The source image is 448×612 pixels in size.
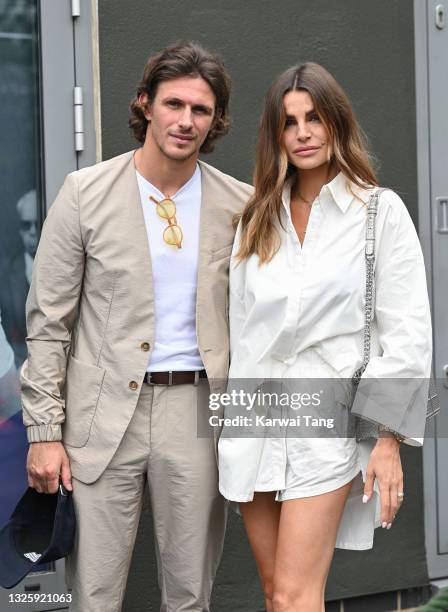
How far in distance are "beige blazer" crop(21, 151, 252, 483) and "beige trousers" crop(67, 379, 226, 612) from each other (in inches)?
2.7

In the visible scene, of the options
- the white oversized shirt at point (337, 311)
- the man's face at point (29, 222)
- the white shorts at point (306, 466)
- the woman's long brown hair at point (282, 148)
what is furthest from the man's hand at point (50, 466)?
the man's face at point (29, 222)

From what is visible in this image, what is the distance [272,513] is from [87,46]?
2018 millimetres

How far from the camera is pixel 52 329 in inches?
Result: 136

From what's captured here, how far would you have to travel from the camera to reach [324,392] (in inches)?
131

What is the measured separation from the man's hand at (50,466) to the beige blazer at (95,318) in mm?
31

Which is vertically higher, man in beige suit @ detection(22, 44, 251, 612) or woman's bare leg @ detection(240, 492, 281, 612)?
man in beige suit @ detection(22, 44, 251, 612)

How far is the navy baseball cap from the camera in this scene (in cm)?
343

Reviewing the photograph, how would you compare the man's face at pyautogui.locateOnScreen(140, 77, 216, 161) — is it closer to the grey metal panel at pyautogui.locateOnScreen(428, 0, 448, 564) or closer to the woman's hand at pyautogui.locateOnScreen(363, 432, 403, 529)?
the woman's hand at pyautogui.locateOnScreen(363, 432, 403, 529)

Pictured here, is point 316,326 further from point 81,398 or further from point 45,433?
point 45,433

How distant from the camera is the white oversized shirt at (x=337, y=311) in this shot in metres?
3.23

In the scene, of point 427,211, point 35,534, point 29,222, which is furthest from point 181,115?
point 427,211

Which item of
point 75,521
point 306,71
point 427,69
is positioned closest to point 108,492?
point 75,521

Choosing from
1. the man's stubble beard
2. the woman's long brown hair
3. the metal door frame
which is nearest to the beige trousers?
the woman's long brown hair

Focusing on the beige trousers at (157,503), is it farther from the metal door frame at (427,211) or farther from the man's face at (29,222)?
the metal door frame at (427,211)
